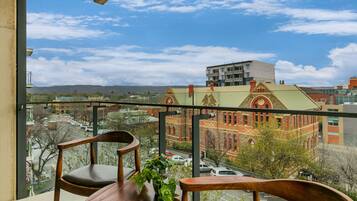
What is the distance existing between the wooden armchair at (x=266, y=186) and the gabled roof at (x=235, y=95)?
1.45 meters

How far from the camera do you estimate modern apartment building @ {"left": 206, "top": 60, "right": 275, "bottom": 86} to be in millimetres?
3944

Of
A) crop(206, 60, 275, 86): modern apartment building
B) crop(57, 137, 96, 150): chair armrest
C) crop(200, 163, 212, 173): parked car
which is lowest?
crop(200, 163, 212, 173): parked car

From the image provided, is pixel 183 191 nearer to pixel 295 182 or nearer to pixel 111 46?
pixel 295 182

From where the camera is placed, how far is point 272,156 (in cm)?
249

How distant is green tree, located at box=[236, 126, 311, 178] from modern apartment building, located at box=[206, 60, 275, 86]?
1298 mm

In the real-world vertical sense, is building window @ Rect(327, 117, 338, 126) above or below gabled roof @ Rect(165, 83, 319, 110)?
below

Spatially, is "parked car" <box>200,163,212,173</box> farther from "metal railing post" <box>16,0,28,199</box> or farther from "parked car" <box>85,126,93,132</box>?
"metal railing post" <box>16,0,28,199</box>

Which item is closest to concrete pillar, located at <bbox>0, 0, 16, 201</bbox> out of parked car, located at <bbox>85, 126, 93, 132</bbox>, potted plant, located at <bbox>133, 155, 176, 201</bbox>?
parked car, located at <bbox>85, 126, 93, 132</bbox>

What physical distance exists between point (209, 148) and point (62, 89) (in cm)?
235

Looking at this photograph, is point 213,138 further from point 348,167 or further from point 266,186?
point 266,186

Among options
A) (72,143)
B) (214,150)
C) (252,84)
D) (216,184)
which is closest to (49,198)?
(72,143)

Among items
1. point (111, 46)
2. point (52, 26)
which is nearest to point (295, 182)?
point (52, 26)

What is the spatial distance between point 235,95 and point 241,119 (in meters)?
0.66

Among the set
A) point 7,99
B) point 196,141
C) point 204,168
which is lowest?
point 204,168
